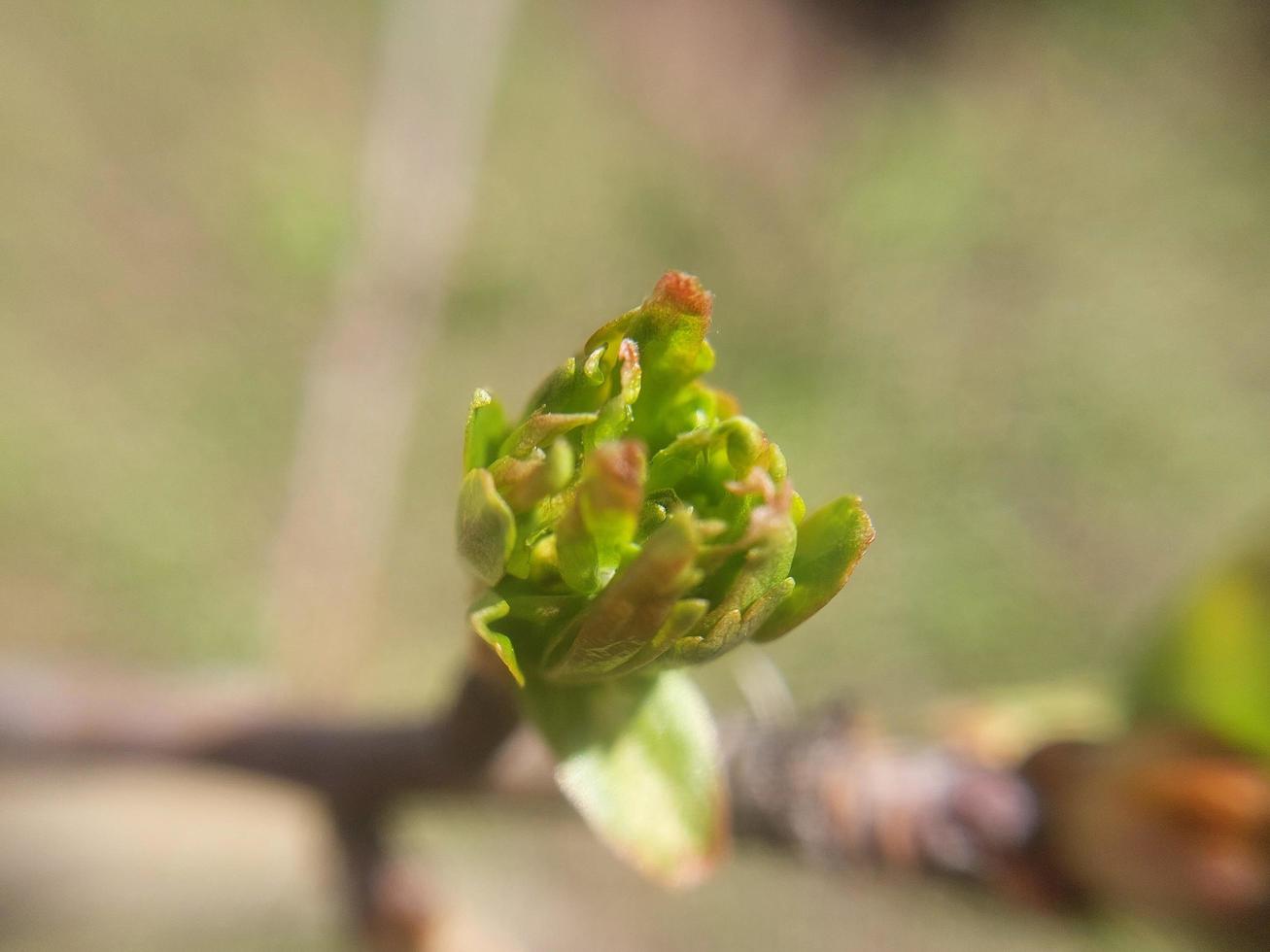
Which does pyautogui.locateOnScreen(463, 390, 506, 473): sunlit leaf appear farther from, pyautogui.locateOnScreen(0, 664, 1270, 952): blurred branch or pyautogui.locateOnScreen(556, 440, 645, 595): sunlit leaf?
pyautogui.locateOnScreen(0, 664, 1270, 952): blurred branch

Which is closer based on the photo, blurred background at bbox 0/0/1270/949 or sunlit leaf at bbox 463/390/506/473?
sunlit leaf at bbox 463/390/506/473

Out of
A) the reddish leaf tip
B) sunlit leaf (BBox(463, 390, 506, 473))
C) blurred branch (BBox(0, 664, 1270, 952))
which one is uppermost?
the reddish leaf tip

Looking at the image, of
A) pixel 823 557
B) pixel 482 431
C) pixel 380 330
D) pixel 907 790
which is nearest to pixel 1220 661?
pixel 907 790

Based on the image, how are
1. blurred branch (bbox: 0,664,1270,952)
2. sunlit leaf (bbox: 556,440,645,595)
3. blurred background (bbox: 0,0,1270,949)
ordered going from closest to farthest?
sunlit leaf (bbox: 556,440,645,595) → blurred branch (bbox: 0,664,1270,952) → blurred background (bbox: 0,0,1270,949)

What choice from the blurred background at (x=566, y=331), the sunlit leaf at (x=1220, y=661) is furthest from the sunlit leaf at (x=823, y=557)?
the blurred background at (x=566, y=331)

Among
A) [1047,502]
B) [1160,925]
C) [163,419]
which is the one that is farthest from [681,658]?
[1047,502]

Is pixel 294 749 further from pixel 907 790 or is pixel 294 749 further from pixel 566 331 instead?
pixel 566 331

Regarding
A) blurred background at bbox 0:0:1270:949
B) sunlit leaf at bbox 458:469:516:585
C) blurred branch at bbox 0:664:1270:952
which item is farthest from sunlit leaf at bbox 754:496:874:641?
blurred background at bbox 0:0:1270:949
